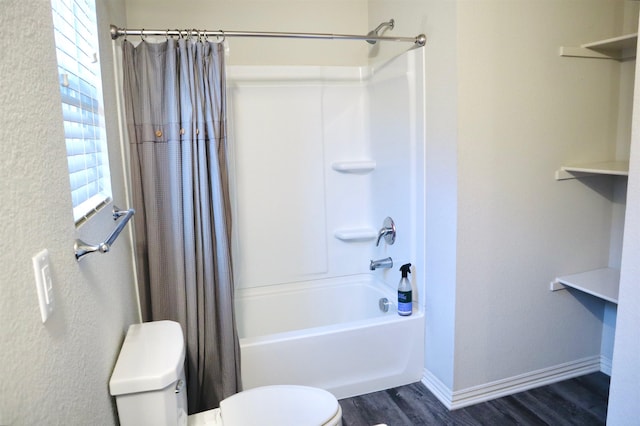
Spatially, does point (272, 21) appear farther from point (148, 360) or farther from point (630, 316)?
point (630, 316)

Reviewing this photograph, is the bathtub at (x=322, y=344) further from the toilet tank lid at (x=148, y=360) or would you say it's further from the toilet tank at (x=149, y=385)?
the toilet tank at (x=149, y=385)

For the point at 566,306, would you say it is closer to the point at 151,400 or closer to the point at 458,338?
the point at 458,338

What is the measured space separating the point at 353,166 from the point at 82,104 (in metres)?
1.79

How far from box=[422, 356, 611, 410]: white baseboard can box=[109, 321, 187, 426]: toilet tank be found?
55.6 inches

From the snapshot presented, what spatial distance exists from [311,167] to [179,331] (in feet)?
5.04

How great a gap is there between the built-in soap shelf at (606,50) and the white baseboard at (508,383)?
5.41ft

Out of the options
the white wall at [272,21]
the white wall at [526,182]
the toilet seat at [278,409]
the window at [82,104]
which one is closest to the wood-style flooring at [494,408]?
the white wall at [526,182]

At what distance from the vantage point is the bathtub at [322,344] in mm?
2254

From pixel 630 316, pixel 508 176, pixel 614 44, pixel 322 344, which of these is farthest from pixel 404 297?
pixel 614 44

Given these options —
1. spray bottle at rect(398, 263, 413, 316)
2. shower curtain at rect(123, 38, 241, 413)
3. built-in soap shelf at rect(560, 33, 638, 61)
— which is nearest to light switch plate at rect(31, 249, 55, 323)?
shower curtain at rect(123, 38, 241, 413)

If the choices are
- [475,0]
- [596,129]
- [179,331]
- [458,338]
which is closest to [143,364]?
[179,331]

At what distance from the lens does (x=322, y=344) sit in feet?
7.56

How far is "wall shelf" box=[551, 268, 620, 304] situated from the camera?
7.28 feet

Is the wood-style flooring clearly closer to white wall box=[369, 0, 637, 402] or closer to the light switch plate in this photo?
white wall box=[369, 0, 637, 402]
